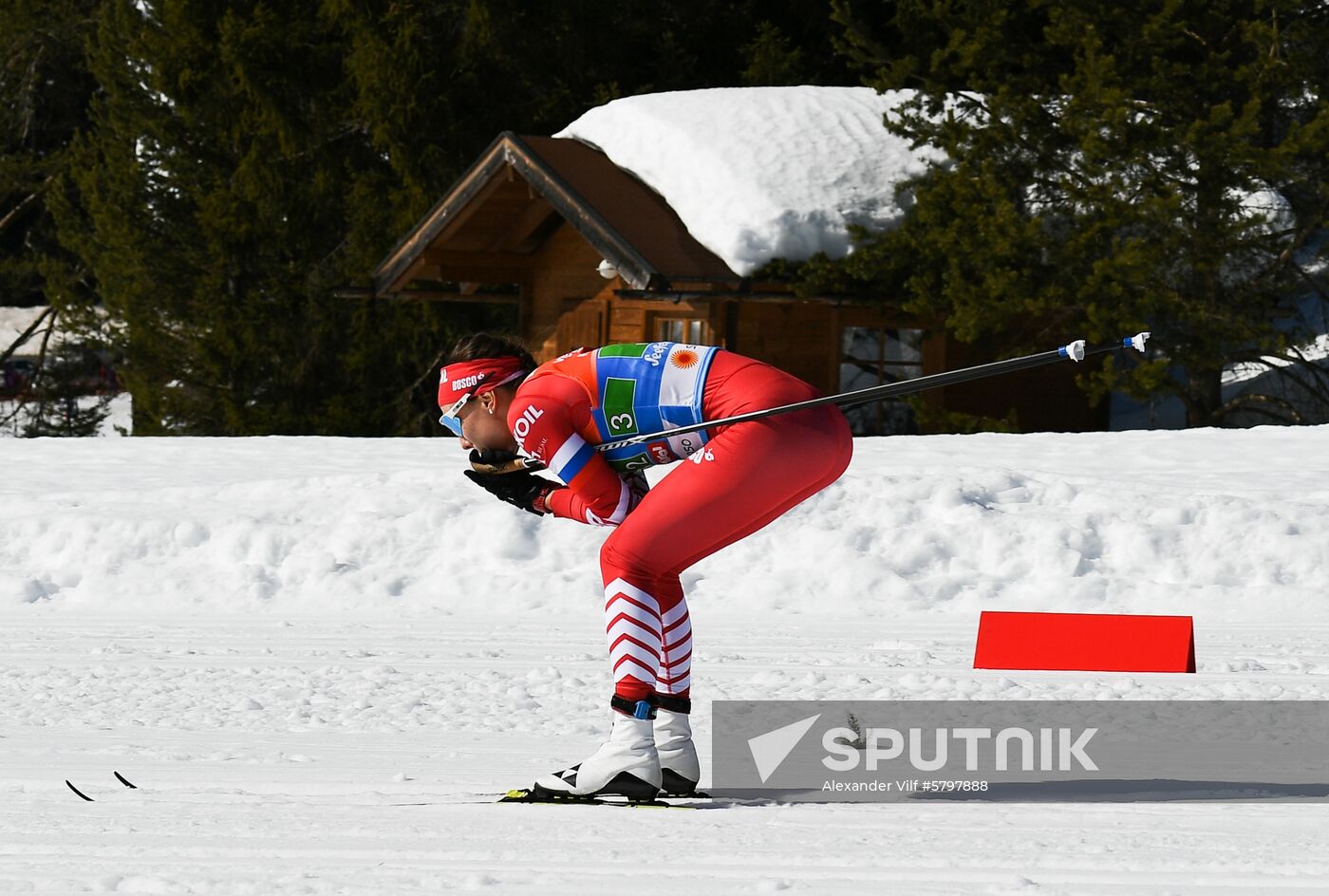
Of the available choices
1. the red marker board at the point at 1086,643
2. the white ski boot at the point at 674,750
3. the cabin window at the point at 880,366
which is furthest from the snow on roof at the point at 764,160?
the white ski boot at the point at 674,750

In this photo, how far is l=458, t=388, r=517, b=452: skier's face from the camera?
16.1ft

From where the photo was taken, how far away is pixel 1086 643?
719cm

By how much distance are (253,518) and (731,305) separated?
9.98 metres

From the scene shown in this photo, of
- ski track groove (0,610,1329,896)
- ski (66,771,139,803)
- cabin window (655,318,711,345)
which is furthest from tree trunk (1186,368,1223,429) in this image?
ski (66,771,139,803)

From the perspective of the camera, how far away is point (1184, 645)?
6.97 metres

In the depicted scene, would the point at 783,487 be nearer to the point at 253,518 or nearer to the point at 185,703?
the point at 185,703

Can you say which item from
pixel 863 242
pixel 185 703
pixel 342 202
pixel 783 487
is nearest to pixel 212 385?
pixel 342 202

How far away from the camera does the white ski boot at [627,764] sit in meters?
4.67

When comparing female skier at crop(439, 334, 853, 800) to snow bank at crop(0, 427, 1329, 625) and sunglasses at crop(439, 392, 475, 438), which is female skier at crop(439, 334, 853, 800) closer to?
sunglasses at crop(439, 392, 475, 438)

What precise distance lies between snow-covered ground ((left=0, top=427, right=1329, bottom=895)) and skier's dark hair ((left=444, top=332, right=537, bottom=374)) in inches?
50.1

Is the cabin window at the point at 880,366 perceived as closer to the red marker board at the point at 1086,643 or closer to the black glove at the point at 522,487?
the red marker board at the point at 1086,643

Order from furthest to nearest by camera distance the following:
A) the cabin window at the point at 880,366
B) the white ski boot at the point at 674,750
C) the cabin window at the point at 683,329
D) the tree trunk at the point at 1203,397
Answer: the cabin window at the point at 880,366, the cabin window at the point at 683,329, the tree trunk at the point at 1203,397, the white ski boot at the point at 674,750

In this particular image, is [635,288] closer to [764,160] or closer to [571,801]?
[764,160]

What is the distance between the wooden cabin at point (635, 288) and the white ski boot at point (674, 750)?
13685 millimetres
